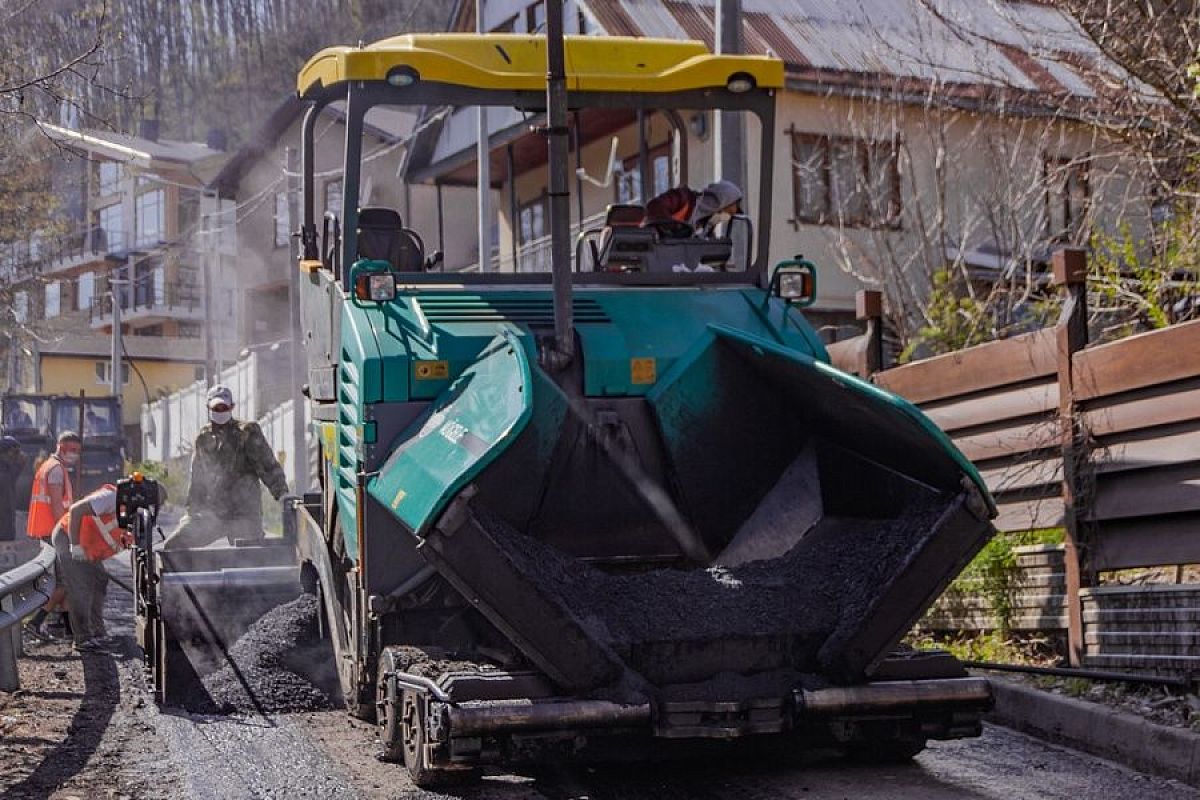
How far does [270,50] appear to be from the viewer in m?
44.4

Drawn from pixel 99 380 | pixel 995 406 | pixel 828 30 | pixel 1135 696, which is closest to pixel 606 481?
pixel 1135 696

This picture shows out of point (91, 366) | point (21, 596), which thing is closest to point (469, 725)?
point (21, 596)

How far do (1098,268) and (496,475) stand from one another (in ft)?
20.0

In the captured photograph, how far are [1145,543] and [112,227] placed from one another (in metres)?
30.3

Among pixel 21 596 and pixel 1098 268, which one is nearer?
pixel 21 596

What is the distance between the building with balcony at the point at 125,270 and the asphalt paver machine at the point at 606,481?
389 cm

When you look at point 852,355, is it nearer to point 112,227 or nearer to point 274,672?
point 274,672

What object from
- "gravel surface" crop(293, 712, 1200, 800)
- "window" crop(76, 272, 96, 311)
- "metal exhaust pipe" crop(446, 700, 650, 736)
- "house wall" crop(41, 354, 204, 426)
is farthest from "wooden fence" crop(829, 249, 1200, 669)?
"house wall" crop(41, 354, 204, 426)

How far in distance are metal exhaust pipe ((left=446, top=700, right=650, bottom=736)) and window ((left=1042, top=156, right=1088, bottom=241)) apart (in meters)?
7.12

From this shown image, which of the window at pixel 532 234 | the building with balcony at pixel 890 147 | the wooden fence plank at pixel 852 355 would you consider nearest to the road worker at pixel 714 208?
the building with balcony at pixel 890 147

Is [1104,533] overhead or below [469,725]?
overhead

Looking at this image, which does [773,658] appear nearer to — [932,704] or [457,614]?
[932,704]

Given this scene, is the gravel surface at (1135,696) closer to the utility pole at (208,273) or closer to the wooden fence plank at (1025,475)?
the wooden fence plank at (1025,475)

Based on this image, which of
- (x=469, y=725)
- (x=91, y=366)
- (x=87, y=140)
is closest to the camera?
(x=469, y=725)
